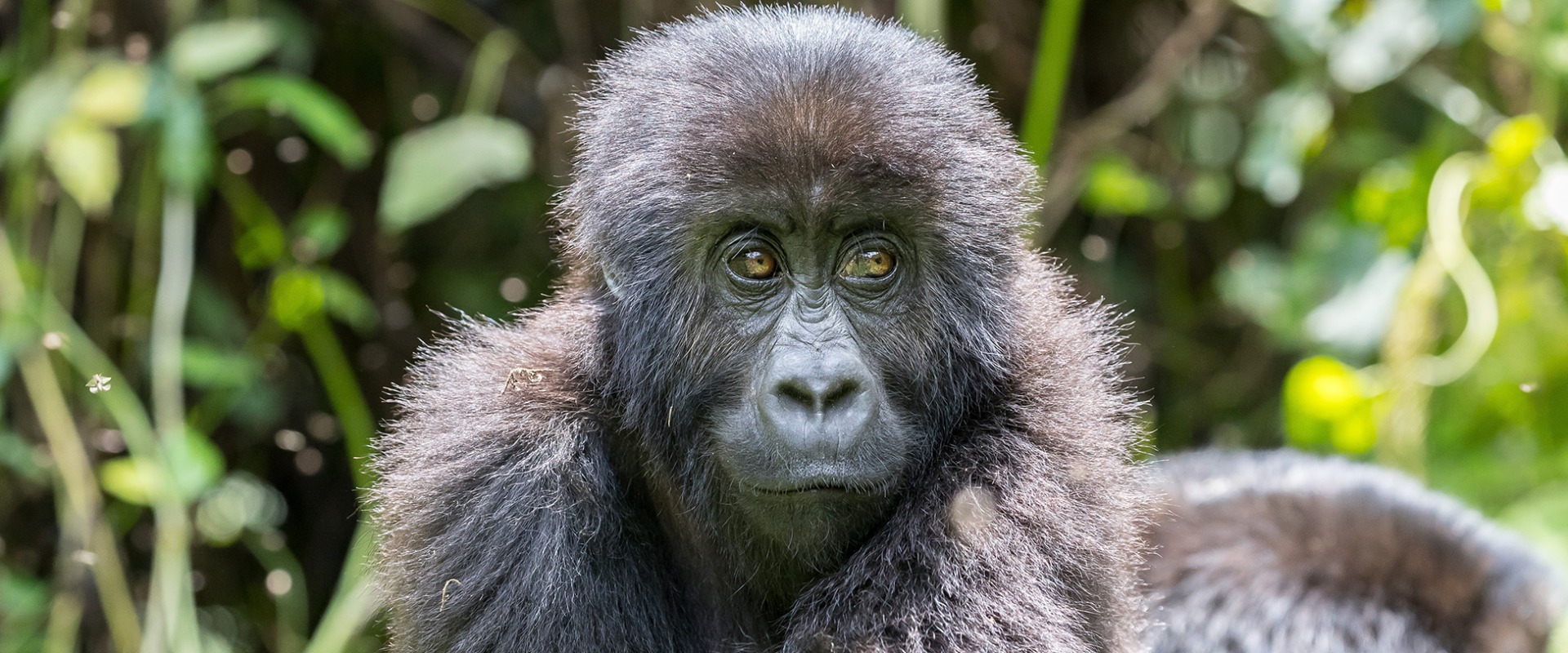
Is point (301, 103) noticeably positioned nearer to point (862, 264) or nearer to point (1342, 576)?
point (862, 264)

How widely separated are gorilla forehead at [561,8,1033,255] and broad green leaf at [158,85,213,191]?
6.75 feet

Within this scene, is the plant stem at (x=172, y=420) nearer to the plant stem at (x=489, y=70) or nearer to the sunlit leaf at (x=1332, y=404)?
the plant stem at (x=489, y=70)

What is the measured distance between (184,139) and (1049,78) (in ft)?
9.02

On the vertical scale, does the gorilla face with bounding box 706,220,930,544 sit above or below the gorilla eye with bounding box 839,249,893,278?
below

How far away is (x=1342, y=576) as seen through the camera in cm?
363

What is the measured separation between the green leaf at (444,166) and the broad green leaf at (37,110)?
3.20ft

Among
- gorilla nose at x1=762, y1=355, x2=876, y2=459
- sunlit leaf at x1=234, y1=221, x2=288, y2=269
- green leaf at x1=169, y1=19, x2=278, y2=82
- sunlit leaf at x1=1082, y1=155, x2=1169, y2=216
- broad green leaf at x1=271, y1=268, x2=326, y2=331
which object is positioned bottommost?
broad green leaf at x1=271, y1=268, x2=326, y2=331

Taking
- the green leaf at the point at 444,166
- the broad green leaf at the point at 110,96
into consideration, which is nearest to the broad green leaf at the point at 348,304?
the green leaf at the point at 444,166

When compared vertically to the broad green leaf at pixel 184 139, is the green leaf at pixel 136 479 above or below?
below

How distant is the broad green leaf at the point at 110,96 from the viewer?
13.7 ft

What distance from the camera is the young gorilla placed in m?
2.56

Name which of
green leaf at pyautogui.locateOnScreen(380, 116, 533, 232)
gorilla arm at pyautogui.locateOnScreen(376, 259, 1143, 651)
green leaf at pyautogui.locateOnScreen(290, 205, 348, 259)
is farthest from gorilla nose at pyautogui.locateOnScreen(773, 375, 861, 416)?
green leaf at pyautogui.locateOnScreen(290, 205, 348, 259)

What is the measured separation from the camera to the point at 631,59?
9.63 ft

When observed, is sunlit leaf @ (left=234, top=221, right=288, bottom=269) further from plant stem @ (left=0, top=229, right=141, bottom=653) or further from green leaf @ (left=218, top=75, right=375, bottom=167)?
plant stem @ (left=0, top=229, right=141, bottom=653)
